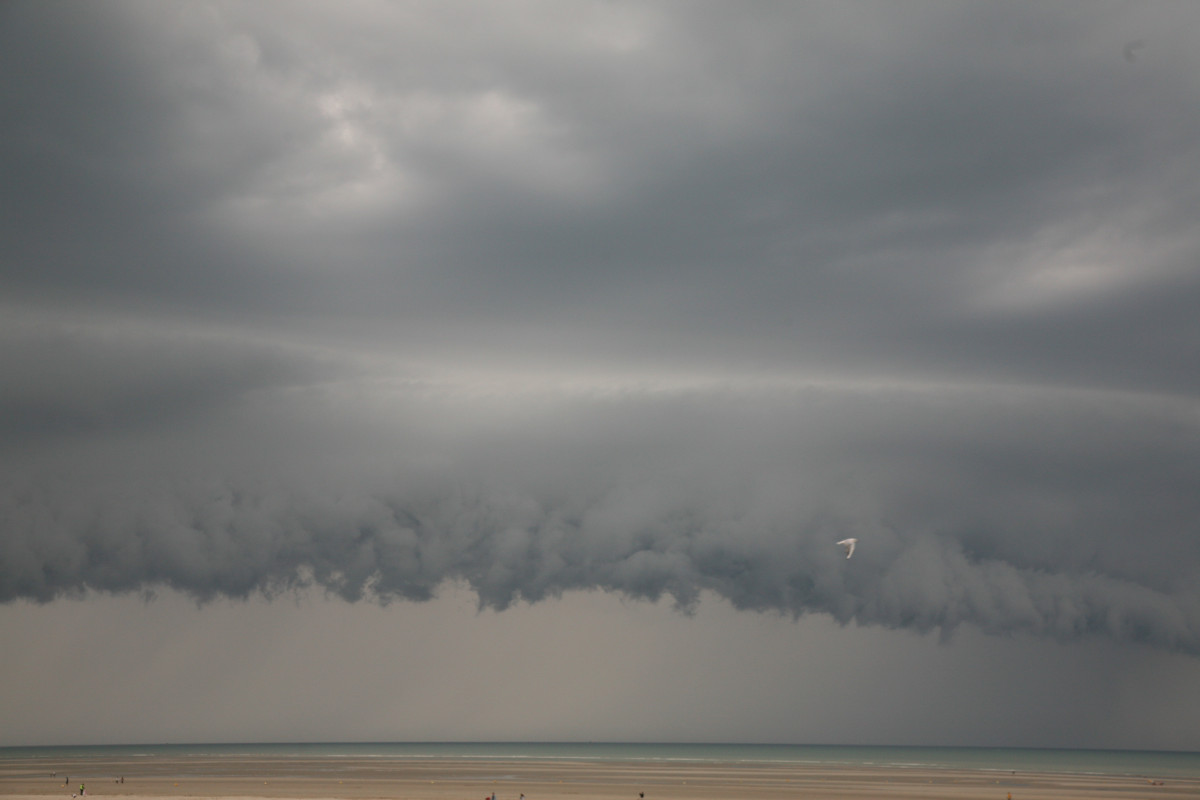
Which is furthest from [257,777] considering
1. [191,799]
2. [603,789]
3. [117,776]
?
[603,789]

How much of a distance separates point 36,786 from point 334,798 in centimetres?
5469

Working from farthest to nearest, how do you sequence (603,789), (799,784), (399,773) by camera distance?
(399,773) < (799,784) < (603,789)

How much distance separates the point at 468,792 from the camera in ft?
438

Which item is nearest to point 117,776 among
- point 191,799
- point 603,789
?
point 191,799

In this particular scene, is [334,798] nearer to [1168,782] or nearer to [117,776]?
[117,776]

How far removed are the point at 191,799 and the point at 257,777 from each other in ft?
148

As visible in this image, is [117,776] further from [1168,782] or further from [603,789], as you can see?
[1168,782]

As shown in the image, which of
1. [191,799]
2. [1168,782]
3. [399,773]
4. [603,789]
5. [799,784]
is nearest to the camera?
[191,799]

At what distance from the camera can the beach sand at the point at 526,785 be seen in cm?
12962

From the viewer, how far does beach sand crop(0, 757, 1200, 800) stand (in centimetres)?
12962

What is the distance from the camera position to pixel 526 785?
150000 millimetres

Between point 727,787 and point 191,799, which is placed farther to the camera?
point 727,787

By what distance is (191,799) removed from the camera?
11656 cm

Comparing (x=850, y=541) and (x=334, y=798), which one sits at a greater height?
(x=850, y=541)
